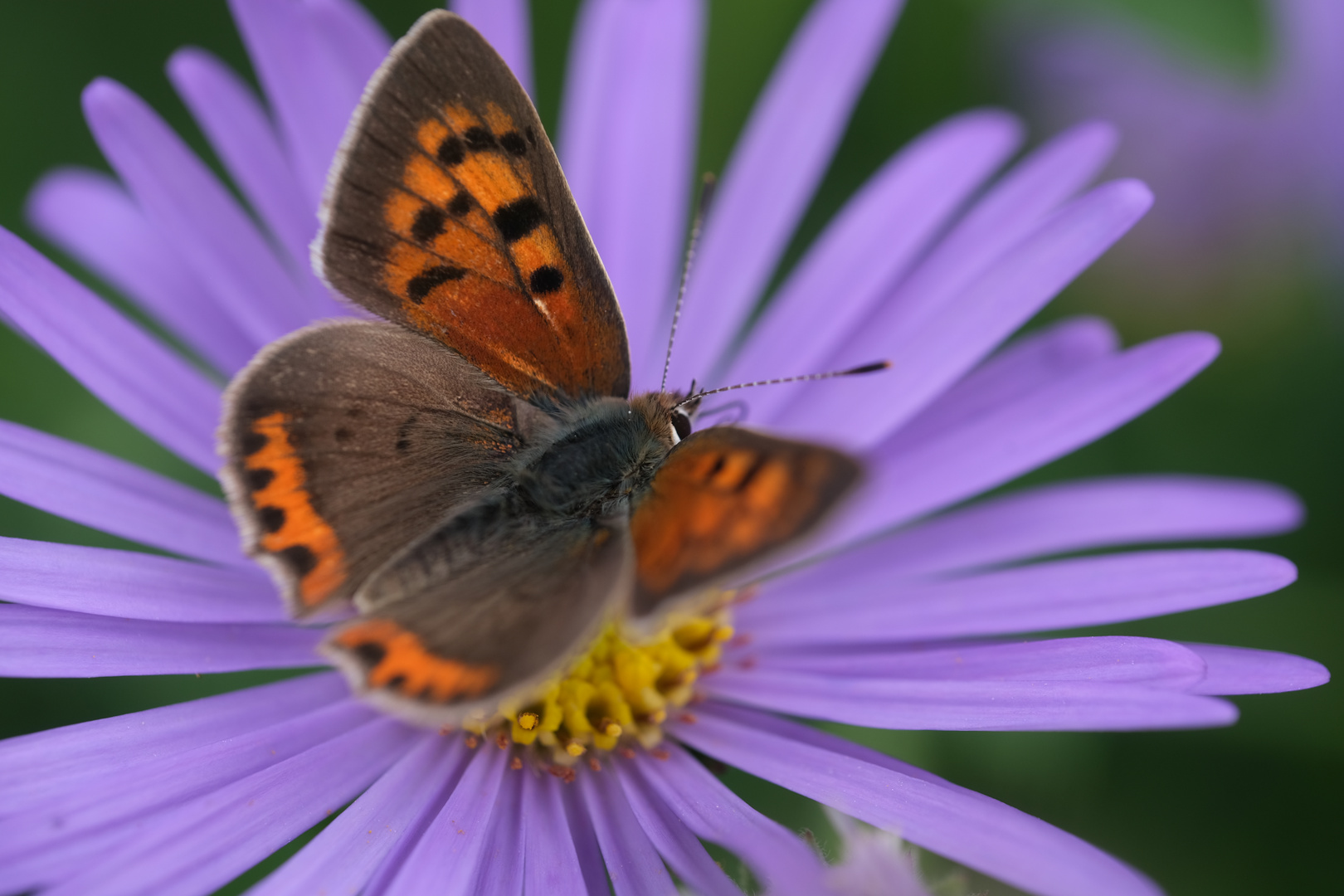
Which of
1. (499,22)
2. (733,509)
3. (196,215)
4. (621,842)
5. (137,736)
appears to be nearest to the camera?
(733,509)

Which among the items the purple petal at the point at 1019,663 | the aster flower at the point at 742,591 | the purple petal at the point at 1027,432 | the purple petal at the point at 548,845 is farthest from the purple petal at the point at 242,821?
the purple petal at the point at 1027,432

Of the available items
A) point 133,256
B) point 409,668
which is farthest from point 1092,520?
point 133,256

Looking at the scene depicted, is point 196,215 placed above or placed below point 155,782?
above

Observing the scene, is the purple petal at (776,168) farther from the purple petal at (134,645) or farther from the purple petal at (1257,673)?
the purple petal at (1257,673)

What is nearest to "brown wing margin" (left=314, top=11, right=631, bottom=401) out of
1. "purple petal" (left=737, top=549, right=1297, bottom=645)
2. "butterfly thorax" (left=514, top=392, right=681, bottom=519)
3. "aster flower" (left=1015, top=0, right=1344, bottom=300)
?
"butterfly thorax" (left=514, top=392, right=681, bottom=519)

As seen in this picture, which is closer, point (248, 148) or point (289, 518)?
point (289, 518)

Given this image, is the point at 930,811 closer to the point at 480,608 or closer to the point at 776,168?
the point at 480,608
